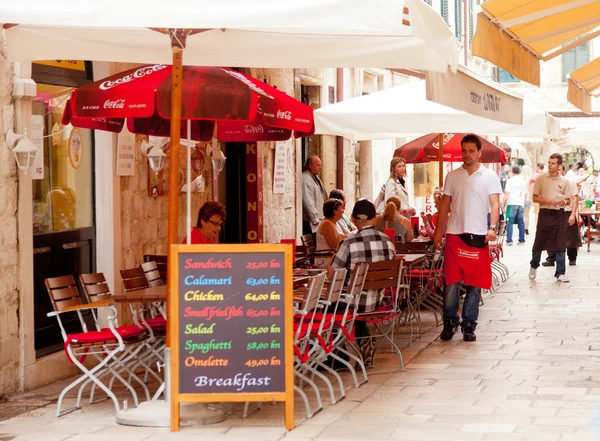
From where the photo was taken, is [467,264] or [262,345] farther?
[467,264]

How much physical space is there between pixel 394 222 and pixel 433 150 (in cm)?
471

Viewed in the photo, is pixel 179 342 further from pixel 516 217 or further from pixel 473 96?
pixel 516 217

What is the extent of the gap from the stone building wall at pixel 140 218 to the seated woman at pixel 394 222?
7.56 ft

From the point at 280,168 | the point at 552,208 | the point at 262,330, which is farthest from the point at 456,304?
the point at 552,208

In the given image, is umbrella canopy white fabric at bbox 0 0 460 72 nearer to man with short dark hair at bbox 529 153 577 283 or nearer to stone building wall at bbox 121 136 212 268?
stone building wall at bbox 121 136 212 268

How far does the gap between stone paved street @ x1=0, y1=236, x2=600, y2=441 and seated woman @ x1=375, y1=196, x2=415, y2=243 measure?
126 centimetres

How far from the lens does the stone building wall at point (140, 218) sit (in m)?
9.98

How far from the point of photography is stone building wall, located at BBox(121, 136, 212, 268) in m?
9.98

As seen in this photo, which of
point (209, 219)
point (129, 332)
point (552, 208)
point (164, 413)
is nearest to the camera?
point (164, 413)

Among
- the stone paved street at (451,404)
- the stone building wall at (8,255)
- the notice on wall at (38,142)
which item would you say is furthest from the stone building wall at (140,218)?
the stone paved street at (451,404)

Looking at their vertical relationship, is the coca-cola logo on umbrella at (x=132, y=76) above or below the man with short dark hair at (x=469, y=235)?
above

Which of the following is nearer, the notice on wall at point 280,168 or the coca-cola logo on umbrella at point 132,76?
the coca-cola logo on umbrella at point 132,76

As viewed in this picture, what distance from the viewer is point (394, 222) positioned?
1288cm

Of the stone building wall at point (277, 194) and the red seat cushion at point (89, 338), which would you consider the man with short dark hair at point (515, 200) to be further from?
the red seat cushion at point (89, 338)
